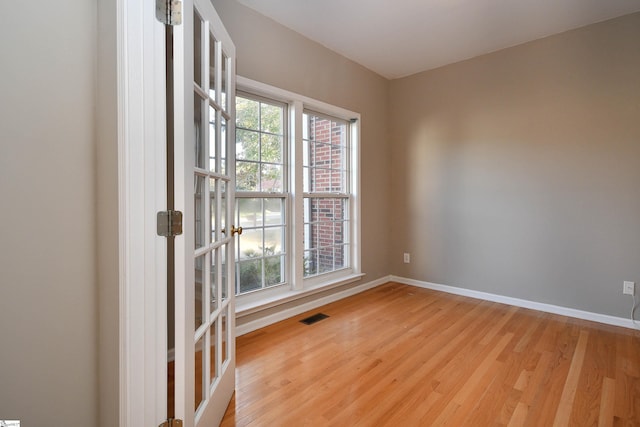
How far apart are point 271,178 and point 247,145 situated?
1.23 feet

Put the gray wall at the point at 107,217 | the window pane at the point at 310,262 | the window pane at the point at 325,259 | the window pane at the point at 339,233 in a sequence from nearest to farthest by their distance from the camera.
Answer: the gray wall at the point at 107,217, the window pane at the point at 310,262, the window pane at the point at 325,259, the window pane at the point at 339,233

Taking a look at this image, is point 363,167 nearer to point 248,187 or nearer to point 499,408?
point 248,187

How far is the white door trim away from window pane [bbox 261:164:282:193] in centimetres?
172

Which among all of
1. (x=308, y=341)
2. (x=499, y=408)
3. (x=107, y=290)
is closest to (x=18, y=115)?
(x=107, y=290)

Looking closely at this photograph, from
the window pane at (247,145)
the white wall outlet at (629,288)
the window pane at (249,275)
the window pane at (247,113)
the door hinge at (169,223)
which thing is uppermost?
the window pane at (247,113)

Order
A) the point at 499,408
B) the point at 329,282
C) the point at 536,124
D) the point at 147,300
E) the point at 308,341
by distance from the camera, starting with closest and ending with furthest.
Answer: the point at 147,300
the point at 499,408
the point at 308,341
the point at 536,124
the point at 329,282

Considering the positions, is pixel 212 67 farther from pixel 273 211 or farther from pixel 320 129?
pixel 320 129

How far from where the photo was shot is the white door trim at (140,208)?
1.03m

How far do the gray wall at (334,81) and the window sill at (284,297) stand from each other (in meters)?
0.49

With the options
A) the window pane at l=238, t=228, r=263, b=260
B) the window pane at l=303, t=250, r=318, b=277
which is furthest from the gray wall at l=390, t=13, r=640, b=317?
the window pane at l=238, t=228, r=263, b=260

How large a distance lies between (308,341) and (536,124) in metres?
3.08

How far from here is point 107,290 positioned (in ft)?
3.59

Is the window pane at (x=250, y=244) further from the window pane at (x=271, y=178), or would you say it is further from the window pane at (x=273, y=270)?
the window pane at (x=271, y=178)

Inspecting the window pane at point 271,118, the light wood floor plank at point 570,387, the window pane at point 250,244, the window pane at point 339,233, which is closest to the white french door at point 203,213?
the window pane at point 250,244
